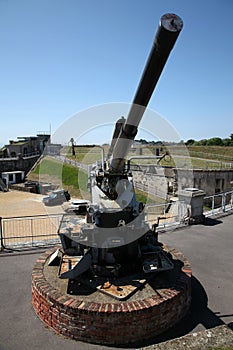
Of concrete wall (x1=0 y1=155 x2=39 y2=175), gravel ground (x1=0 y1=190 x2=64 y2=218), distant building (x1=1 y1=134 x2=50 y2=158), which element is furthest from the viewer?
distant building (x1=1 y1=134 x2=50 y2=158)

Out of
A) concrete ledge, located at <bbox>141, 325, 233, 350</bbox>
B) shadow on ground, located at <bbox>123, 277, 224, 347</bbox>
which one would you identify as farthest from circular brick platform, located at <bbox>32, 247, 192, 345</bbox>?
concrete ledge, located at <bbox>141, 325, 233, 350</bbox>

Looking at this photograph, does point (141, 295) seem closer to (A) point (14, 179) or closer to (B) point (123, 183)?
(B) point (123, 183)

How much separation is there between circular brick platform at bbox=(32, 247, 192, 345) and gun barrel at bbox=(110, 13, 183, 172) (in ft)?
8.66

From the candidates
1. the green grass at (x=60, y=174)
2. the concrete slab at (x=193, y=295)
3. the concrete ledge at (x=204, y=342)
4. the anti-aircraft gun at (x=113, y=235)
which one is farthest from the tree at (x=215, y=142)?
the concrete ledge at (x=204, y=342)

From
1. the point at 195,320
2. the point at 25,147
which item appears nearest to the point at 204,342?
the point at 195,320

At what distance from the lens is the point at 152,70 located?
10.5 feet

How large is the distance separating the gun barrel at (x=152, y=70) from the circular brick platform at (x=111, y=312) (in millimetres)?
2639

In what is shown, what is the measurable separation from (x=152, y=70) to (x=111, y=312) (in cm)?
368

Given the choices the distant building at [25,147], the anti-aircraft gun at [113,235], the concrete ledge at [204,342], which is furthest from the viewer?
the distant building at [25,147]

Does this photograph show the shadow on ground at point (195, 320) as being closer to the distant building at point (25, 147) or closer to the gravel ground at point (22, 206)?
the gravel ground at point (22, 206)

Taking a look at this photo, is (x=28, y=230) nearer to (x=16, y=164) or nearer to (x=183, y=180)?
(x=183, y=180)

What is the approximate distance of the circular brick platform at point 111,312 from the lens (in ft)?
14.9

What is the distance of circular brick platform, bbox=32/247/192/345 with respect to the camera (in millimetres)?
4527

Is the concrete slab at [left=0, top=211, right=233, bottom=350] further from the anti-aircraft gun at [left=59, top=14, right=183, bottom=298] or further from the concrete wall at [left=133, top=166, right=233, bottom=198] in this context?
the concrete wall at [left=133, top=166, right=233, bottom=198]
